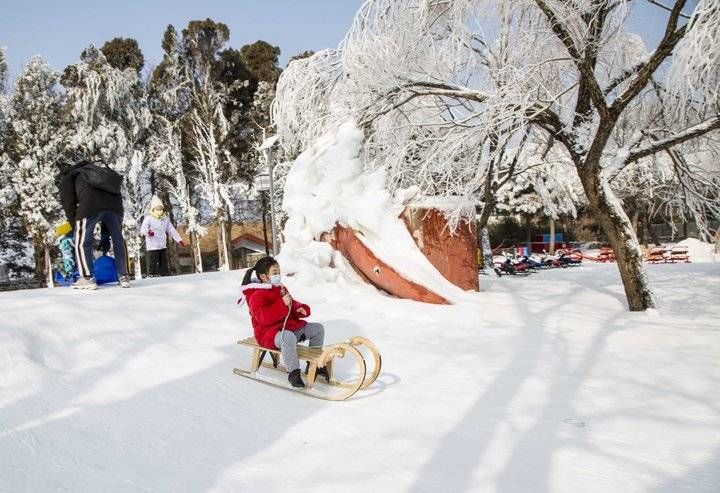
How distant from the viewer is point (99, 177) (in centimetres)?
651

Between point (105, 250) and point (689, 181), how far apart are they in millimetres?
9329

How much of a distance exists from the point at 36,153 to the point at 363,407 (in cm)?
2388

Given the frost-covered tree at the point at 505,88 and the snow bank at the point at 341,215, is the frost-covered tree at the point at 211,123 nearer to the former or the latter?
the snow bank at the point at 341,215

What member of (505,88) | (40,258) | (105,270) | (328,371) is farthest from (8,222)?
(328,371)

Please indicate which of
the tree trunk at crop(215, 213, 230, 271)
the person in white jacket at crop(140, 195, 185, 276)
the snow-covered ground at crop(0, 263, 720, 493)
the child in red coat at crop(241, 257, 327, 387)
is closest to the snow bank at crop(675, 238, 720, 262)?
the snow-covered ground at crop(0, 263, 720, 493)

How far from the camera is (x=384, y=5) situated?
730 cm

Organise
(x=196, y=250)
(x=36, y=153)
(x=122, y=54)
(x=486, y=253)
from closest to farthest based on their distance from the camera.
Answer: (x=486, y=253)
(x=36, y=153)
(x=196, y=250)
(x=122, y=54)

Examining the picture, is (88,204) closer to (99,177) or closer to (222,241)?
(99,177)

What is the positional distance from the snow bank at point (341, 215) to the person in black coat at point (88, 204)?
280 centimetres

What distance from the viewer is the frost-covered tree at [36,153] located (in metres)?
22.0

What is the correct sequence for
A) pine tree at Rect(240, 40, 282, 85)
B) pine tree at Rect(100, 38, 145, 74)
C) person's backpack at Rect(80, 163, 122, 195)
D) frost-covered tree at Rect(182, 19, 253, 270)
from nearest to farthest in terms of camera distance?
person's backpack at Rect(80, 163, 122, 195)
frost-covered tree at Rect(182, 19, 253, 270)
pine tree at Rect(100, 38, 145, 74)
pine tree at Rect(240, 40, 282, 85)

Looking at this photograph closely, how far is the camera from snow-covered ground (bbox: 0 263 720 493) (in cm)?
278

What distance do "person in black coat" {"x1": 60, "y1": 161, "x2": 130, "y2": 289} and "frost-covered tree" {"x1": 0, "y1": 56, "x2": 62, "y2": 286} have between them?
17.4 meters

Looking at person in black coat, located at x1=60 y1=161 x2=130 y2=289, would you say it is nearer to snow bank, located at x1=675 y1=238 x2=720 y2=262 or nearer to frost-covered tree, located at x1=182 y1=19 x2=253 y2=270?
frost-covered tree, located at x1=182 y1=19 x2=253 y2=270
